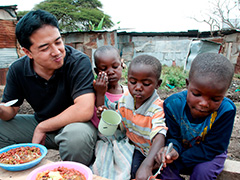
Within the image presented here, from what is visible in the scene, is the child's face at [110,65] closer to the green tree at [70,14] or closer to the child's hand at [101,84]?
the child's hand at [101,84]

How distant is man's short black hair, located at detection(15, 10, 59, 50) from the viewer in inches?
63.4

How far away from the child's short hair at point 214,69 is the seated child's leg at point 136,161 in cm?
87

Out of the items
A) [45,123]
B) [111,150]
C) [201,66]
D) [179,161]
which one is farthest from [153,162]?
[45,123]

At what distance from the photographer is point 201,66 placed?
1242mm

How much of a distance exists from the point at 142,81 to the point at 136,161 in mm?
718

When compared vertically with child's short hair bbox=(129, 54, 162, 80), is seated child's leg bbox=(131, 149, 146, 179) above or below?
below

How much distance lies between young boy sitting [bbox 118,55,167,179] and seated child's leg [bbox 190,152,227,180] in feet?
1.01

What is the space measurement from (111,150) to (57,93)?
76cm

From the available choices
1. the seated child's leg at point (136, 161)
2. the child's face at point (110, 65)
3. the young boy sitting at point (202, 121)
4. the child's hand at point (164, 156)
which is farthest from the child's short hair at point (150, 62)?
the seated child's leg at point (136, 161)

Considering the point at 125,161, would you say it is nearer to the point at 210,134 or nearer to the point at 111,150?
the point at 111,150

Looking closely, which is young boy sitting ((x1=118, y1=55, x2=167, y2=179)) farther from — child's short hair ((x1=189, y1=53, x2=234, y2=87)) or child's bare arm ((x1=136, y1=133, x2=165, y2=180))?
child's short hair ((x1=189, y1=53, x2=234, y2=87))

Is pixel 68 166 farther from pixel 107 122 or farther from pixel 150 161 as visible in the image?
pixel 150 161

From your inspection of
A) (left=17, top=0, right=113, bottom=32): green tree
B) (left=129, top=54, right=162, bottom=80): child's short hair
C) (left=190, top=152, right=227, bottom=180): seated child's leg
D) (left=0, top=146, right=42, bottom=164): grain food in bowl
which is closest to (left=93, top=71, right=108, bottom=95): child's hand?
(left=129, top=54, right=162, bottom=80): child's short hair

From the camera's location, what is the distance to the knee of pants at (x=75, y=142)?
5.15 ft
